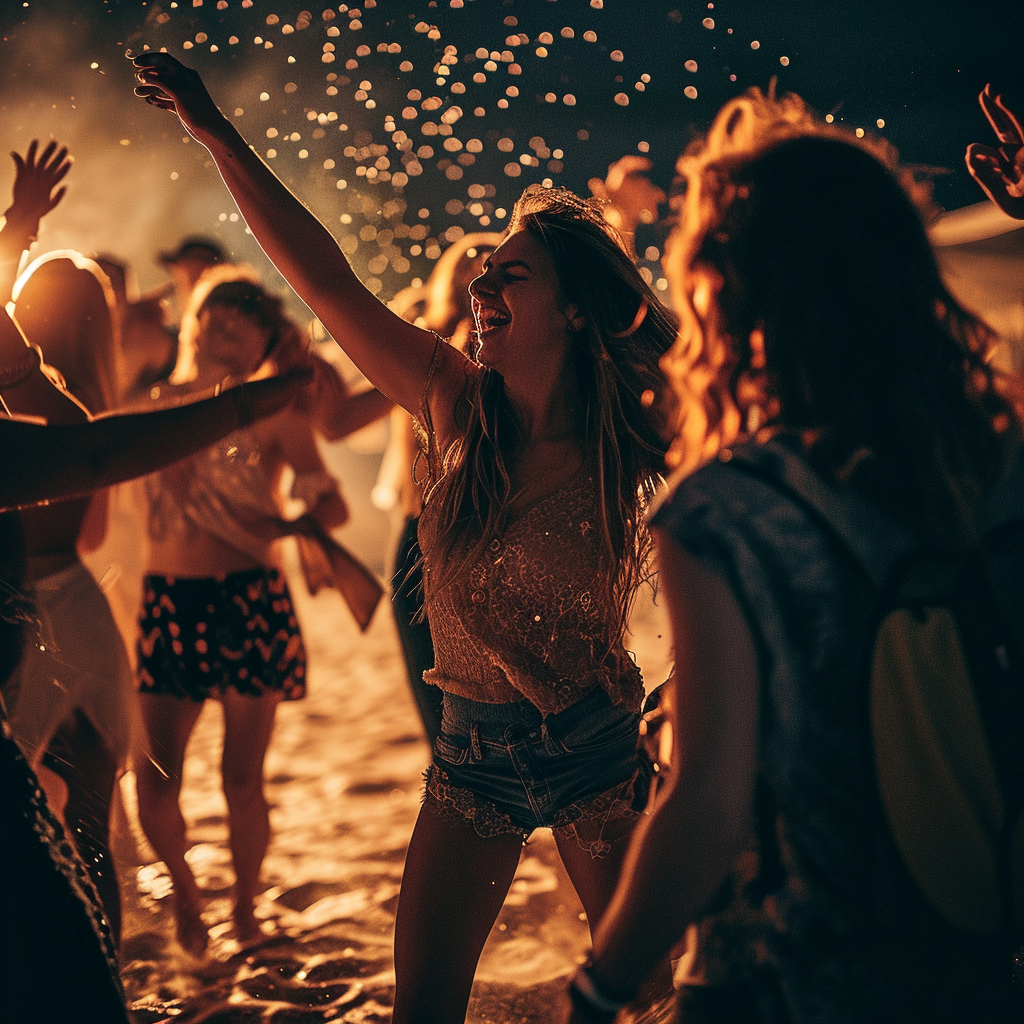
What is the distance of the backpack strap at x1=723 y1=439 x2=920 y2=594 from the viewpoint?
0.92 metres

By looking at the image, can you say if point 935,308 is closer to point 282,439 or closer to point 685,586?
point 685,586

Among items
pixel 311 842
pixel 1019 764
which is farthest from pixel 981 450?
pixel 311 842

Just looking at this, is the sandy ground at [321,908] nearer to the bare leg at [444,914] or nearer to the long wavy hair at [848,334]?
the bare leg at [444,914]

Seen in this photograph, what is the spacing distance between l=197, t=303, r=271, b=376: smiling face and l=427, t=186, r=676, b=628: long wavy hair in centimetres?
141

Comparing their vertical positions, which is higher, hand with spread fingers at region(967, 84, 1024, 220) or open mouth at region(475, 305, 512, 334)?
hand with spread fingers at region(967, 84, 1024, 220)

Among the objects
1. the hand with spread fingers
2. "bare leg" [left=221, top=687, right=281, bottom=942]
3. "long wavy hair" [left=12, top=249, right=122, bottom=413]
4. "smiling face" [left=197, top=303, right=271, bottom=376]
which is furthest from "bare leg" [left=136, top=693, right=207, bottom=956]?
the hand with spread fingers

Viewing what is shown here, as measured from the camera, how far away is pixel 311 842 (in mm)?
3572

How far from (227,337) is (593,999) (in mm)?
2459

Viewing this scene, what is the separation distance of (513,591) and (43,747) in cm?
103

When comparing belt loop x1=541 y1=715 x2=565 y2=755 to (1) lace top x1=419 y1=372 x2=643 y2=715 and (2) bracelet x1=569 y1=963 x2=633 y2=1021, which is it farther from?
(2) bracelet x1=569 y1=963 x2=633 y2=1021

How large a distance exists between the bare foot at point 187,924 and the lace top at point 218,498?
0.99m

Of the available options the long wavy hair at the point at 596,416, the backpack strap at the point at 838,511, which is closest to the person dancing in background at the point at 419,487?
the long wavy hair at the point at 596,416

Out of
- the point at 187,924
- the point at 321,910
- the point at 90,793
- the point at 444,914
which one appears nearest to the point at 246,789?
the point at 187,924

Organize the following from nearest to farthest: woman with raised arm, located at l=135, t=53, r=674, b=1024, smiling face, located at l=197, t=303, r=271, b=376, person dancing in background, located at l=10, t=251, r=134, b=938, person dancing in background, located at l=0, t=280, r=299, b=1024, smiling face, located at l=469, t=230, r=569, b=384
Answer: person dancing in background, located at l=0, t=280, r=299, b=1024, woman with raised arm, located at l=135, t=53, r=674, b=1024, smiling face, located at l=469, t=230, r=569, b=384, person dancing in background, located at l=10, t=251, r=134, b=938, smiling face, located at l=197, t=303, r=271, b=376
